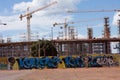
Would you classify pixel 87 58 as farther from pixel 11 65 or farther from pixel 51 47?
pixel 51 47

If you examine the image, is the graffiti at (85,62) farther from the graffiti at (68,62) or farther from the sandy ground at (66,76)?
the sandy ground at (66,76)

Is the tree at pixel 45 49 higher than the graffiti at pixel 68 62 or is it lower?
higher

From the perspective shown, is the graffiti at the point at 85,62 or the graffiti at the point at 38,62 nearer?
the graffiti at the point at 85,62

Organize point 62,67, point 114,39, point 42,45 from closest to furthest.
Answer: point 62,67 → point 42,45 → point 114,39

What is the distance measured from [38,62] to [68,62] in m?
8.53

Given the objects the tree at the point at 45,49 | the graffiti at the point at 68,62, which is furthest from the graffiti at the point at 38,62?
the tree at the point at 45,49

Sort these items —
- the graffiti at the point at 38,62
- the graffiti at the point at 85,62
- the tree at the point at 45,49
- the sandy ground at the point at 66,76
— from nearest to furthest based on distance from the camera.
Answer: the sandy ground at the point at 66,76 < the graffiti at the point at 85,62 < the graffiti at the point at 38,62 < the tree at the point at 45,49

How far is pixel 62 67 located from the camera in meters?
89.6

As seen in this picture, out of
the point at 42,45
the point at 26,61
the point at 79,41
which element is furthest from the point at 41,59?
the point at 79,41

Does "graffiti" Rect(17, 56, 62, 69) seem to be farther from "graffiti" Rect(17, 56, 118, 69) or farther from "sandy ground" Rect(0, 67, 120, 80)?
"sandy ground" Rect(0, 67, 120, 80)

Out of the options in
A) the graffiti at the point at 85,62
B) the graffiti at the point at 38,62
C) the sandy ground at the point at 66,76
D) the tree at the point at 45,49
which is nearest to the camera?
the sandy ground at the point at 66,76

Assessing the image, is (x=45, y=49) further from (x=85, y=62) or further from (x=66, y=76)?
(x=66, y=76)

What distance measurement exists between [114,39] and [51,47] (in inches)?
1544

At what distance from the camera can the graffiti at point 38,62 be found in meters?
90.3
